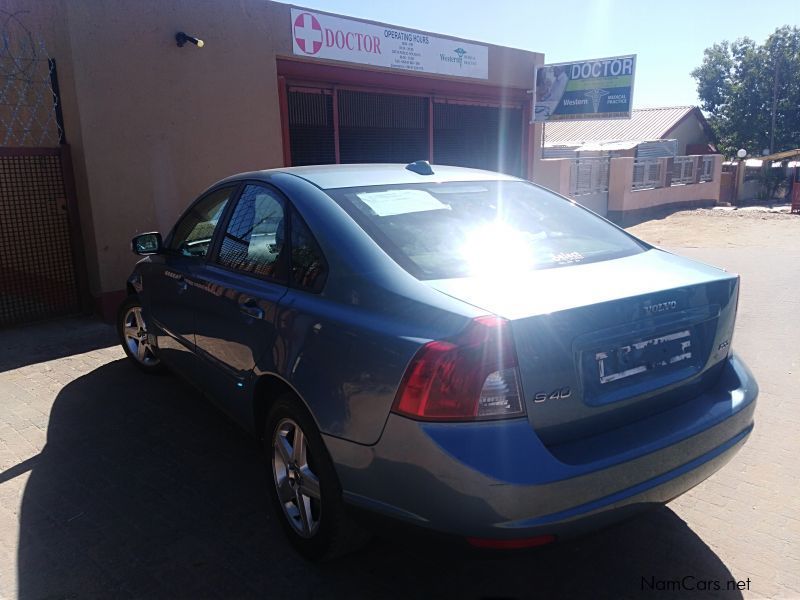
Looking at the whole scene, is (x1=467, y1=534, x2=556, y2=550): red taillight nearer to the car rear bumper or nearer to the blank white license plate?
the car rear bumper

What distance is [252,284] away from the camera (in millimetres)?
3240

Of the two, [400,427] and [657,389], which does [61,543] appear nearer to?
[400,427]

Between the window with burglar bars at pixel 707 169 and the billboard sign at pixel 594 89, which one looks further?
the window with burglar bars at pixel 707 169

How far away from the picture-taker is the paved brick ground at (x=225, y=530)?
8.91ft

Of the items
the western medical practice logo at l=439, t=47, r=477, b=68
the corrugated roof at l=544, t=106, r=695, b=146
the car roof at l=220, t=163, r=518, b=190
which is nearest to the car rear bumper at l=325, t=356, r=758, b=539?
the car roof at l=220, t=163, r=518, b=190

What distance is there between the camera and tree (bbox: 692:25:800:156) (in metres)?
48.2

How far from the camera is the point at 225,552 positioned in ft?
9.72

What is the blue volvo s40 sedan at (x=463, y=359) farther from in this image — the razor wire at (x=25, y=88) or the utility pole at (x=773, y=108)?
the utility pole at (x=773, y=108)

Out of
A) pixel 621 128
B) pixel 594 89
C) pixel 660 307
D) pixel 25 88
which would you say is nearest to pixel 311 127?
pixel 25 88

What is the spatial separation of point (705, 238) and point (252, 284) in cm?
1474

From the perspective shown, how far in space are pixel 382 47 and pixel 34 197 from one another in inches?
221

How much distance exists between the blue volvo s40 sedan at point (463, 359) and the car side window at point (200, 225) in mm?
454

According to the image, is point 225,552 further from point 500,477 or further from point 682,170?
point 682,170

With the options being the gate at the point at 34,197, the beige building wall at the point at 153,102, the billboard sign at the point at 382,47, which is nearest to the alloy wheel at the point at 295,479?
the beige building wall at the point at 153,102
